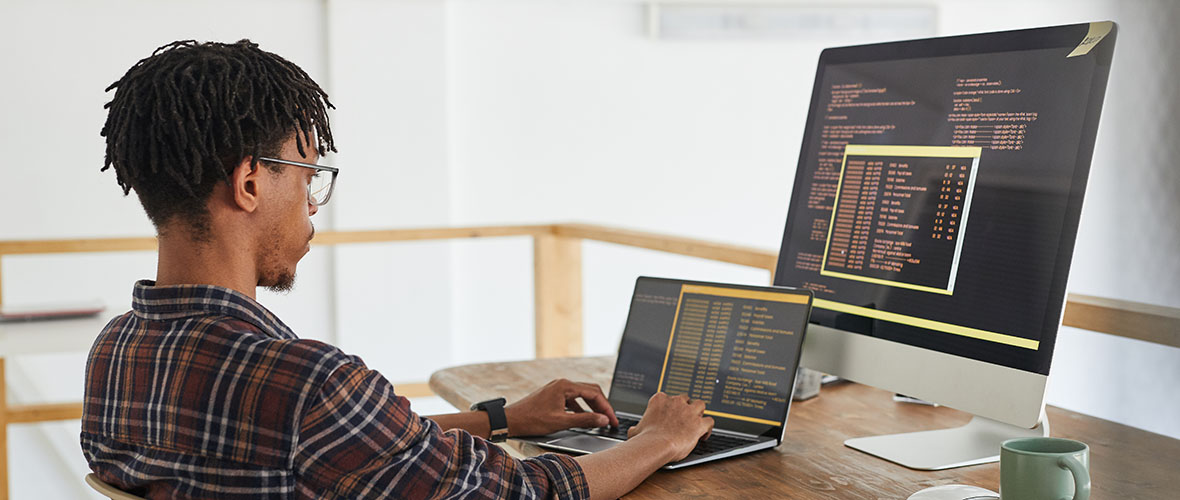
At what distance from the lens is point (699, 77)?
5031mm

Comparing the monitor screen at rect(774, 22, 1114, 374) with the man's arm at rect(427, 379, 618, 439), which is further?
the man's arm at rect(427, 379, 618, 439)

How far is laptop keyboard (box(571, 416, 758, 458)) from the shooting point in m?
1.13

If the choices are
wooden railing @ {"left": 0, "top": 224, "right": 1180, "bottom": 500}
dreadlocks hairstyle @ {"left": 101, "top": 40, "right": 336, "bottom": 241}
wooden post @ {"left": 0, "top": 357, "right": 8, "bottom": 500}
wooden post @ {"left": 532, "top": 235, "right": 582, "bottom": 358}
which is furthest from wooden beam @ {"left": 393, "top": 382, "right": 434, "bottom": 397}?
dreadlocks hairstyle @ {"left": 101, "top": 40, "right": 336, "bottom": 241}

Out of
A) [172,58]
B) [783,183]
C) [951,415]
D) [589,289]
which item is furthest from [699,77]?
[172,58]

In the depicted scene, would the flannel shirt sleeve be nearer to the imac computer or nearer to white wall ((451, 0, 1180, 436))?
the imac computer

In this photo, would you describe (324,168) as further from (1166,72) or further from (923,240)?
(1166,72)

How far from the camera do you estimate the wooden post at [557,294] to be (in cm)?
318

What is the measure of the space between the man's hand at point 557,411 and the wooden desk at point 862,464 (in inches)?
1.5

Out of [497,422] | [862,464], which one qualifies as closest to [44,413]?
[497,422]

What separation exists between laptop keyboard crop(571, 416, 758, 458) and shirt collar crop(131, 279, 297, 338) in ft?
1.43

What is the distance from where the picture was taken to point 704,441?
3.81ft

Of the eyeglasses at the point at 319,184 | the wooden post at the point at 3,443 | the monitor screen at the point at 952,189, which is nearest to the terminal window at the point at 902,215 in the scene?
the monitor screen at the point at 952,189

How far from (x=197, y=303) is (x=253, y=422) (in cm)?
14

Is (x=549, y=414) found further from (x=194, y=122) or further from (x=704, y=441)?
(x=194, y=122)
